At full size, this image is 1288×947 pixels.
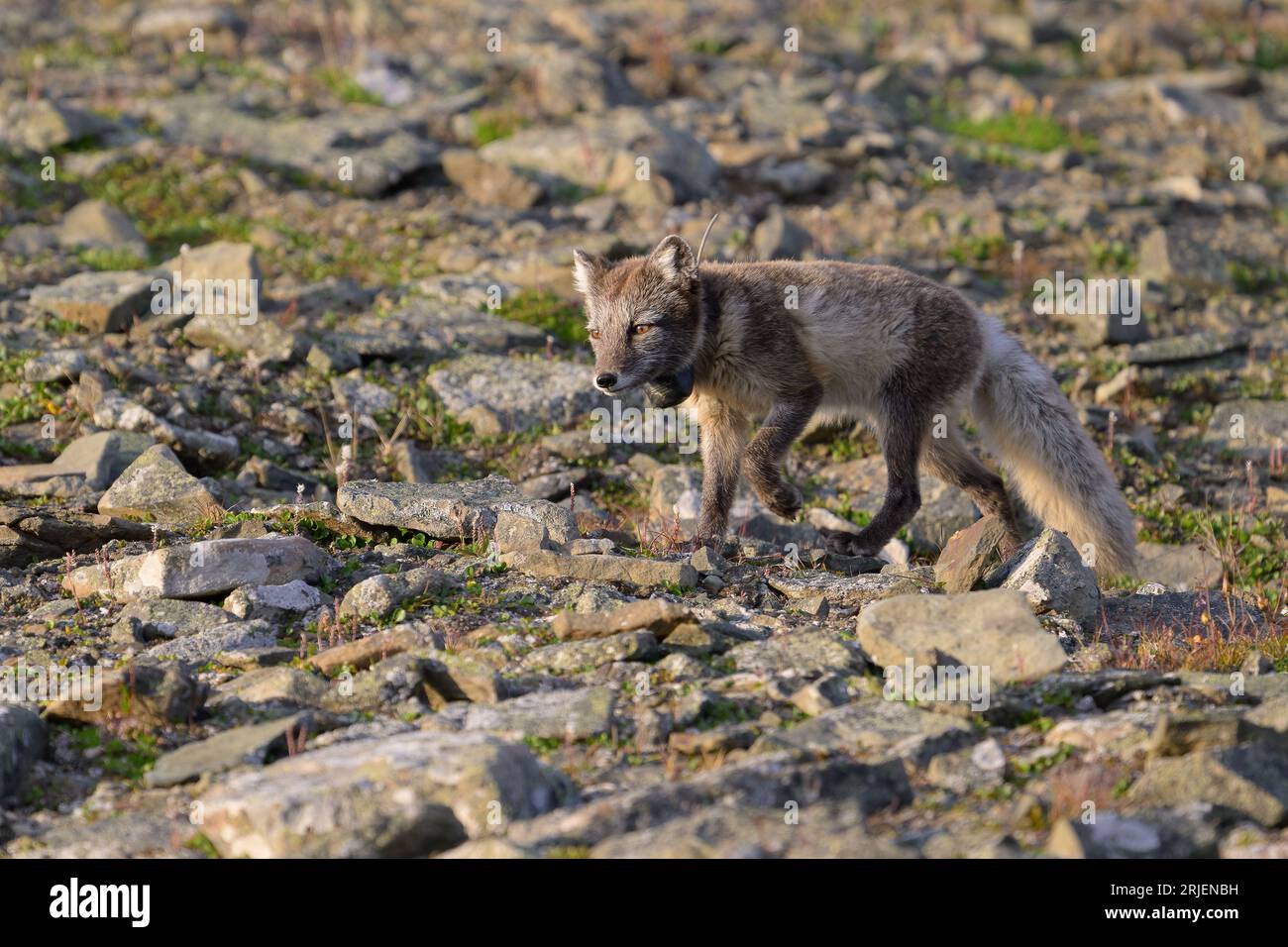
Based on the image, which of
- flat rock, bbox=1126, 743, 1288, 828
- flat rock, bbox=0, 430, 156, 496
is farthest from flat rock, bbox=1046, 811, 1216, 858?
flat rock, bbox=0, 430, 156, 496

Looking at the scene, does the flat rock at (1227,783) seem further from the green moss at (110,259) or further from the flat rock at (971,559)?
the green moss at (110,259)

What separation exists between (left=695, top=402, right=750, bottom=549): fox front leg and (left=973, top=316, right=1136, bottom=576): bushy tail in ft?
5.98

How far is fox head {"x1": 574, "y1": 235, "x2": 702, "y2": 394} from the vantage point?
8156 millimetres

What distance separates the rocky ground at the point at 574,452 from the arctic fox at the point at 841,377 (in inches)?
23.7

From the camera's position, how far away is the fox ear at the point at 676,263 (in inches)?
323

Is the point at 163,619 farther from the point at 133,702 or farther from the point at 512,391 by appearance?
the point at 512,391

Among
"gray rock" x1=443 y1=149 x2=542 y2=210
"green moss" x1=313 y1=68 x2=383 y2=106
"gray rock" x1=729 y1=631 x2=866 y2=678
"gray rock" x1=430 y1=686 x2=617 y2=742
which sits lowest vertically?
"gray rock" x1=430 y1=686 x2=617 y2=742

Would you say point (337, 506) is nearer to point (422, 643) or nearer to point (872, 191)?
point (422, 643)

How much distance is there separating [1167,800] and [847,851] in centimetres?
126

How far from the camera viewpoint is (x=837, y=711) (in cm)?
552

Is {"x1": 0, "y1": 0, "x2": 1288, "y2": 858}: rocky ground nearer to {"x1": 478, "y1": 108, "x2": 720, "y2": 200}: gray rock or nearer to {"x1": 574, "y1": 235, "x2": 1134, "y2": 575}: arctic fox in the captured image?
{"x1": 478, "y1": 108, "x2": 720, "y2": 200}: gray rock

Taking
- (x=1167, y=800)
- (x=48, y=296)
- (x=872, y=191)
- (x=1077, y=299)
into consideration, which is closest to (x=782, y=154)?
(x=872, y=191)

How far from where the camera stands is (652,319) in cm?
818
